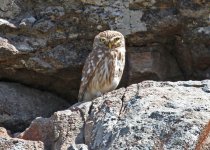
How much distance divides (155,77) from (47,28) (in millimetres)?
1461

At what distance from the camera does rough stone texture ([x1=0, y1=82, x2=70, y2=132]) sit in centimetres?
756

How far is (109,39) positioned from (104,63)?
0.95 feet

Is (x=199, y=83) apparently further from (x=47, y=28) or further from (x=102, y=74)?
(x=47, y=28)

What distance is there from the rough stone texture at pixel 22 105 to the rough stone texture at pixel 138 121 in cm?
122

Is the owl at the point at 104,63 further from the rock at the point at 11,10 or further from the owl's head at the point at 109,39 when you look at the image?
the rock at the point at 11,10

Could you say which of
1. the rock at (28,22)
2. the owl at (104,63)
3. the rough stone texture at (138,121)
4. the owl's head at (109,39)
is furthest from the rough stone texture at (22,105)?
the rough stone texture at (138,121)

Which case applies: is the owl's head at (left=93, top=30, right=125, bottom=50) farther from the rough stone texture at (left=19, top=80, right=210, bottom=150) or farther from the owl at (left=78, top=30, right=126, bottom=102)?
the rough stone texture at (left=19, top=80, right=210, bottom=150)

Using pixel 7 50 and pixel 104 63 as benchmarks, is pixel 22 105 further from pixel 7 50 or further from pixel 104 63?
pixel 104 63

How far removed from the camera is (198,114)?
532cm

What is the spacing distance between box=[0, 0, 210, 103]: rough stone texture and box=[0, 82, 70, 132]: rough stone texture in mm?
265

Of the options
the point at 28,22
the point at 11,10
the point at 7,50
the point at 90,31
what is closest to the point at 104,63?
the point at 90,31

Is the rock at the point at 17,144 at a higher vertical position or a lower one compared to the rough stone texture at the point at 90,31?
lower

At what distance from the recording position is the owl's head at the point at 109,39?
723 cm

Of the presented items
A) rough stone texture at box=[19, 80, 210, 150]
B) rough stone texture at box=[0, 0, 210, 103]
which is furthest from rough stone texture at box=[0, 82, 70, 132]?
rough stone texture at box=[19, 80, 210, 150]
